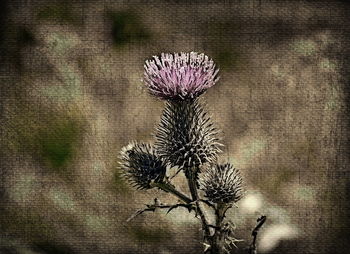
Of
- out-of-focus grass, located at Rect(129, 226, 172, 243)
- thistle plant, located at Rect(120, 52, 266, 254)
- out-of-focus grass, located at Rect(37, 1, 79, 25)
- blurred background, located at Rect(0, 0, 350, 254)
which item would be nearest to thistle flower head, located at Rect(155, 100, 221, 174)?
thistle plant, located at Rect(120, 52, 266, 254)

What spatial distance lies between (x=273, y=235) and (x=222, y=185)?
0.79 meters

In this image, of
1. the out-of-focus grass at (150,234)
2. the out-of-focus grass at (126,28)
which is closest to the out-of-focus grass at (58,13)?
the out-of-focus grass at (126,28)

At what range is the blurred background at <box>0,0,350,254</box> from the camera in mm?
2627

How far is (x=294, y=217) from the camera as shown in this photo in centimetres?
266

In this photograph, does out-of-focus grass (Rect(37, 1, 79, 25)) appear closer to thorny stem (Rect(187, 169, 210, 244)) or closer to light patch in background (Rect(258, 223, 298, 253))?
thorny stem (Rect(187, 169, 210, 244))

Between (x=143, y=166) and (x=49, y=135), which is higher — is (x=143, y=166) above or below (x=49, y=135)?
below

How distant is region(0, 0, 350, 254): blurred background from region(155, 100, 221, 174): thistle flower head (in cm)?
57

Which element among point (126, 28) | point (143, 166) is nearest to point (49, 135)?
point (126, 28)

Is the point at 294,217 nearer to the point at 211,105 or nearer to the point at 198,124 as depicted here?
the point at 211,105

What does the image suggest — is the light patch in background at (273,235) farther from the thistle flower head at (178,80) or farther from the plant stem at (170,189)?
the thistle flower head at (178,80)

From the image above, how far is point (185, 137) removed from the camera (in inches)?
79.8

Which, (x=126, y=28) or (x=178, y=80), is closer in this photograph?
(x=178, y=80)

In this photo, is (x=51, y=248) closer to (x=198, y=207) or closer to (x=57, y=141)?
(x=57, y=141)

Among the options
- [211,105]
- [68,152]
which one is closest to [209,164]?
[211,105]
